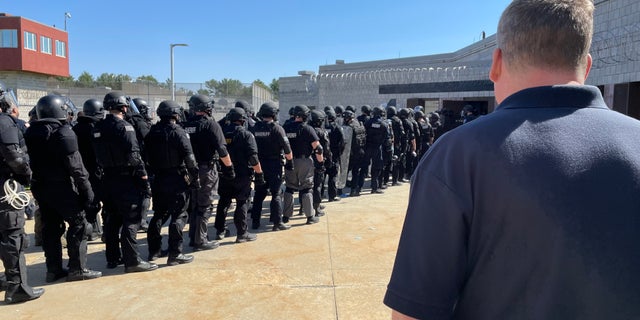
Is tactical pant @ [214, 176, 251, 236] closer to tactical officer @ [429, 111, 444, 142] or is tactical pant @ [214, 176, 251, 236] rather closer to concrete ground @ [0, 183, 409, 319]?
concrete ground @ [0, 183, 409, 319]

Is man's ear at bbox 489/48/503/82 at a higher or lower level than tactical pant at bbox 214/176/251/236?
higher

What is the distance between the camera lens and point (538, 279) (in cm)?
110

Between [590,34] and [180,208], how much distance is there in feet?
16.5

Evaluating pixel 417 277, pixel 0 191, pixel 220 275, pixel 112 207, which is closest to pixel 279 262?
pixel 220 275

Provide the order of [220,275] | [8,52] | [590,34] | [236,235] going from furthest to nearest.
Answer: [8,52] < [236,235] < [220,275] < [590,34]

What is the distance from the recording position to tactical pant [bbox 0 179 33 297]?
421 cm

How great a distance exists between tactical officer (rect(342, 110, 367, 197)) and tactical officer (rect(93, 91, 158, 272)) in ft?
18.1

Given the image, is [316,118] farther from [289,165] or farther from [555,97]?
[555,97]

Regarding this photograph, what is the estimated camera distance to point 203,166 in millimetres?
6105

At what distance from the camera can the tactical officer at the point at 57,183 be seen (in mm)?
4586

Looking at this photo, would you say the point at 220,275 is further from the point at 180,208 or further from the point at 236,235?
the point at 236,235

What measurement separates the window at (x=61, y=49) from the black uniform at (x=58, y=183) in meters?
35.6

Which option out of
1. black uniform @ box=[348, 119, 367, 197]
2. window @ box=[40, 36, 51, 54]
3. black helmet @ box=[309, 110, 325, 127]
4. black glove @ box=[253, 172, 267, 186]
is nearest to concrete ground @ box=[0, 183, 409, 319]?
black glove @ box=[253, 172, 267, 186]

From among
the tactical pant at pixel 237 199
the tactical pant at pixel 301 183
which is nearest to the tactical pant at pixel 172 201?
the tactical pant at pixel 237 199
